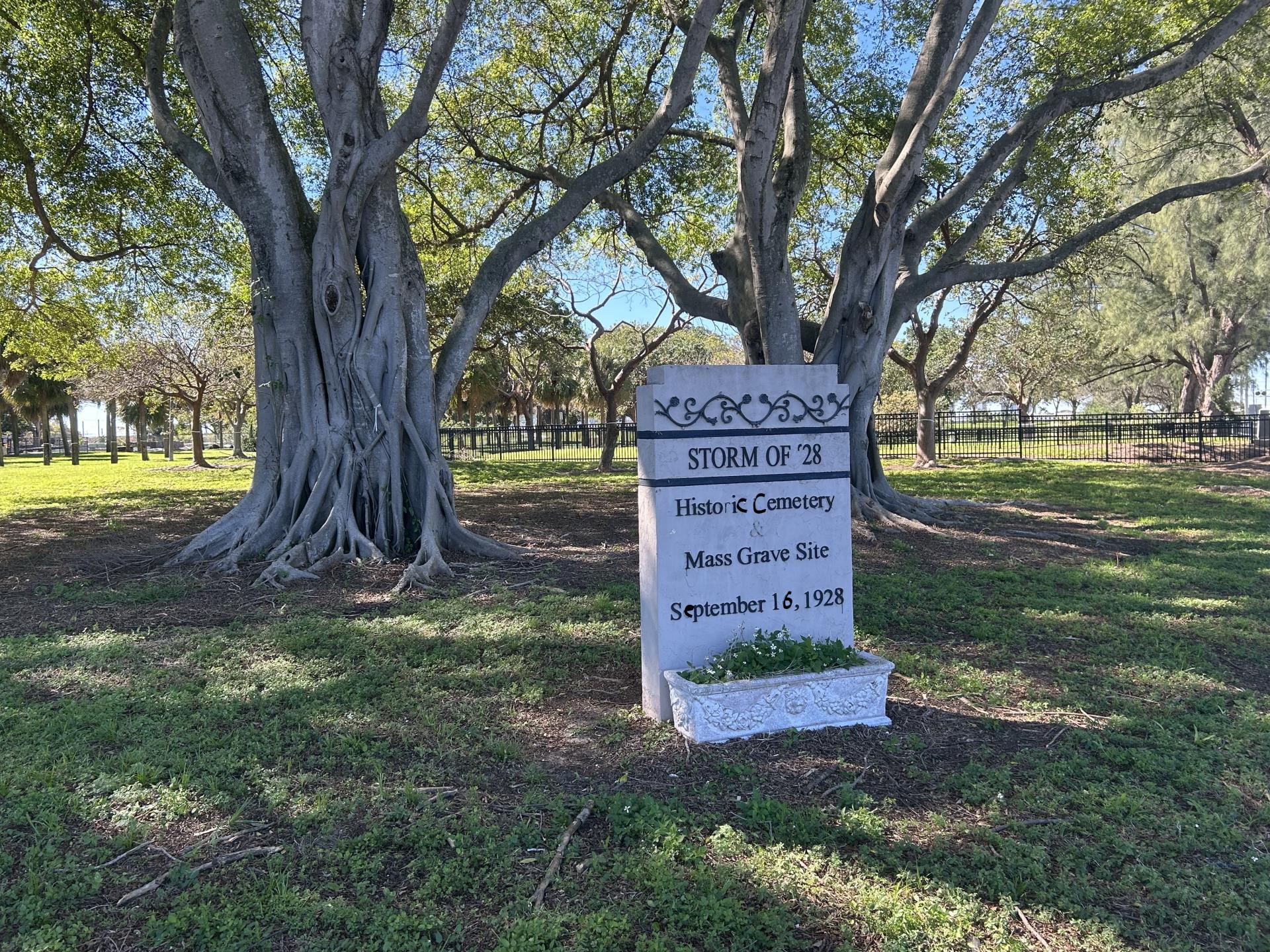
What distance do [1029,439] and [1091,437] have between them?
2099mm

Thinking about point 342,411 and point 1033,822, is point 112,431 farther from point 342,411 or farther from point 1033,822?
point 1033,822

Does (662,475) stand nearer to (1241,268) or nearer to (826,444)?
(826,444)

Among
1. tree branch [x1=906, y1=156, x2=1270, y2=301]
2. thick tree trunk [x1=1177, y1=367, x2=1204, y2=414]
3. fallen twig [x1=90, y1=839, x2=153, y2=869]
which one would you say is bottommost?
fallen twig [x1=90, y1=839, x2=153, y2=869]

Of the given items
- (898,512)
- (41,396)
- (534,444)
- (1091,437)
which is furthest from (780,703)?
(41,396)

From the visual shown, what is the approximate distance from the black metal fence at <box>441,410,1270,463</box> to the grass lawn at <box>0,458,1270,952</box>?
2060 centimetres

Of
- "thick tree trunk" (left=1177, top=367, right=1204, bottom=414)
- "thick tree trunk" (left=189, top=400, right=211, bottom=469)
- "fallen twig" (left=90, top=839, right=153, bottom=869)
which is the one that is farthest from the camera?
"thick tree trunk" (left=1177, top=367, right=1204, bottom=414)

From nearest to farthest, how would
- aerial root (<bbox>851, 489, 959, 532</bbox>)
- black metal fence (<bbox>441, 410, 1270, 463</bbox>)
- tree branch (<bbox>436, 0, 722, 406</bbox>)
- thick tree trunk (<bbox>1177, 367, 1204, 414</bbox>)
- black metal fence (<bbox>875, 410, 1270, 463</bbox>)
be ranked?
tree branch (<bbox>436, 0, 722, 406</bbox>), aerial root (<bbox>851, 489, 959, 532</bbox>), black metal fence (<bbox>875, 410, 1270, 463</bbox>), black metal fence (<bbox>441, 410, 1270, 463</bbox>), thick tree trunk (<bbox>1177, 367, 1204, 414</bbox>)

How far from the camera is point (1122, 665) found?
488cm

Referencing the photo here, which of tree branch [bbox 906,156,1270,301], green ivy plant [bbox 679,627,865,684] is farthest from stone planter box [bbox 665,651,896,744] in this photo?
tree branch [bbox 906,156,1270,301]

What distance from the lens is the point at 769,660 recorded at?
3.91 m

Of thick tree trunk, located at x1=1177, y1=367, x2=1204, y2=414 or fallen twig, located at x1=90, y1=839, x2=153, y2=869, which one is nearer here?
fallen twig, located at x1=90, y1=839, x2=153, y2=869

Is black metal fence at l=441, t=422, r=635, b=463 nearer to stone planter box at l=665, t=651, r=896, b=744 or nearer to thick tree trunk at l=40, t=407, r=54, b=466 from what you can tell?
thick tree trunk at l=40, t=407, r=54, b=466

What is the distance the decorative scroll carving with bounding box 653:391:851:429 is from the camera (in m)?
3.90

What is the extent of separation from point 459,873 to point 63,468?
107 ft
